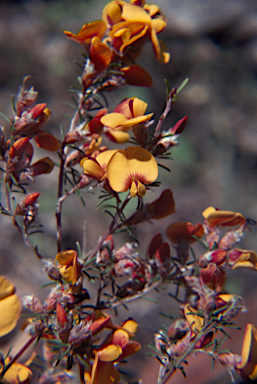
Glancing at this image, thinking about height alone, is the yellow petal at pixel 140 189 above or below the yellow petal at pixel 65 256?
above

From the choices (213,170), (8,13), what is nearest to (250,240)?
(213,170)

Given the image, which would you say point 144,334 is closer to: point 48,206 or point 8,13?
point 48,206

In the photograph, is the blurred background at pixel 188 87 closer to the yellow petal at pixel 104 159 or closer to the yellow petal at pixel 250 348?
the yellow petal at pixel 250 348

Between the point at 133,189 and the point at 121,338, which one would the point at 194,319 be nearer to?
the point at 121,338

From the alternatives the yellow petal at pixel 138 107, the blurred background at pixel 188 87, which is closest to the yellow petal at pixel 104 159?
the yellow petal at pixel 138 107

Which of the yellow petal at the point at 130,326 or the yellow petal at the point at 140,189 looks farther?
the yellow petal at the point at 130,326

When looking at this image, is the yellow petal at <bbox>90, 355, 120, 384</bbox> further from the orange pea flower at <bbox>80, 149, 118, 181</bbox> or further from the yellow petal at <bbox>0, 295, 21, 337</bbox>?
the orange pea flower at <bbox>80, 149, 118, 181</bbox>
